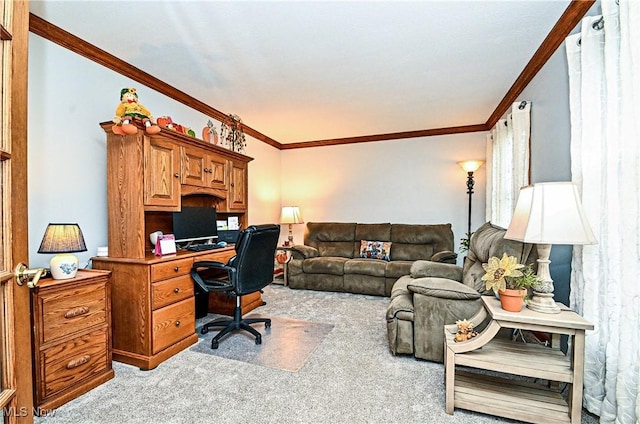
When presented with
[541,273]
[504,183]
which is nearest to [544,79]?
[504,183]

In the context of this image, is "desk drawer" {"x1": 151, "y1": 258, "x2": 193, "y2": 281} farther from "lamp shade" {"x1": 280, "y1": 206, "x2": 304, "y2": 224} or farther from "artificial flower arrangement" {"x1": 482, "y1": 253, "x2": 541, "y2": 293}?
"lamp shade" {"x1": 280, "y1": 206, "x2": 304, "y2": 224}

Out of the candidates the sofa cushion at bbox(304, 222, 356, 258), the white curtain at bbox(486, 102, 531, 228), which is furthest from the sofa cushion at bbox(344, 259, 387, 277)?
the white curtain at bbox(486, 102, 531, 228)

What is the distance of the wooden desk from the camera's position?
2223mm

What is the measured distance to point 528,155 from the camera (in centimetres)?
295

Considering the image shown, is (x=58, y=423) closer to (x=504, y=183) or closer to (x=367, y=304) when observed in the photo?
(x=367, y=304)

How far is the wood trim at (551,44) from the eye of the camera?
77.2 inches

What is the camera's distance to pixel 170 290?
2.41m

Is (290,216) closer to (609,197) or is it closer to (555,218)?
(555,218)

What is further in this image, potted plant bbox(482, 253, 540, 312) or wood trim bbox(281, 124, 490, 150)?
wood trim bbox(281, 124, 490, 150)

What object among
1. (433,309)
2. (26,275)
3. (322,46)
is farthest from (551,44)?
(26,275)

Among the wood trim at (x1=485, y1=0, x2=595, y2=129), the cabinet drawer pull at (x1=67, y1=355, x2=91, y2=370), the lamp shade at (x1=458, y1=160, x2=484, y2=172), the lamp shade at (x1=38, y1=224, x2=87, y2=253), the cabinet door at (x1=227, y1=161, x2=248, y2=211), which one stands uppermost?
the wood trim at (x1=485, y1=0, x2=595, y2=129)

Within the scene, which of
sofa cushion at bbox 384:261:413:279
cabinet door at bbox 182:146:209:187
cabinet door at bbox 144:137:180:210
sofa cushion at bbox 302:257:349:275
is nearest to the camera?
cabinet door at bbox 144:137:180:210

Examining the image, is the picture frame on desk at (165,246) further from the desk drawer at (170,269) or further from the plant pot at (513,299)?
the plant pot at (513,299)

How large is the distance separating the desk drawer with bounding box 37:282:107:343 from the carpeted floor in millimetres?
425
